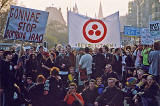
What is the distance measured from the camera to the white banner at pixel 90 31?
1034cm

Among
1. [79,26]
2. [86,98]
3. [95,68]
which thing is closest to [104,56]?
[95,68]

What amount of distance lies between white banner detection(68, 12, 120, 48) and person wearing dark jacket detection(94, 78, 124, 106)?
2.45 meters

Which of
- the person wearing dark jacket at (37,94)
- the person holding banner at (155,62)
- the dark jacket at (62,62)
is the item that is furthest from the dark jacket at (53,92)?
the person holding banner at (155,62)

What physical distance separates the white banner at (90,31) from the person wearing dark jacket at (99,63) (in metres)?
0.50

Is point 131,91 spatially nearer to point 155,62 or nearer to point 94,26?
point 155,62

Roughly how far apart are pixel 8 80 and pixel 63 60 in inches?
153

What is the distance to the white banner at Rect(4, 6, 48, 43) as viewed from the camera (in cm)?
1009

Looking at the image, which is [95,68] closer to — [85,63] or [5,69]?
[85,63]

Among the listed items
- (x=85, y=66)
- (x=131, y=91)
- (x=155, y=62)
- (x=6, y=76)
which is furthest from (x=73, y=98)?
(x=155, y=62)

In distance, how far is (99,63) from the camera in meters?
10.9

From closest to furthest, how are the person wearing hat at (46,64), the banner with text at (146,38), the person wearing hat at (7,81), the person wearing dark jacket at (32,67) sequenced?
1. the person wearing hat at (7,81)
2. the person wearing dark jacket at (32,67)
3. the person wearing hat at (46,64)
4. the banner with text at (146,38)

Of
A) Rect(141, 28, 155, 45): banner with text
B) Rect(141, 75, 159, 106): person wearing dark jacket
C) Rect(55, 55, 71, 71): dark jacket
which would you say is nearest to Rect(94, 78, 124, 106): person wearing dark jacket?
Rect(141, 75, 159, 106): person wearing dark jacket

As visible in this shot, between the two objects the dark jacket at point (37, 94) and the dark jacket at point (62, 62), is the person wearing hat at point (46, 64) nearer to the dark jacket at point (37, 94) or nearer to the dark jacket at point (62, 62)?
the dark jacket at point (62, 62)

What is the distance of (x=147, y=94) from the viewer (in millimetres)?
8383
